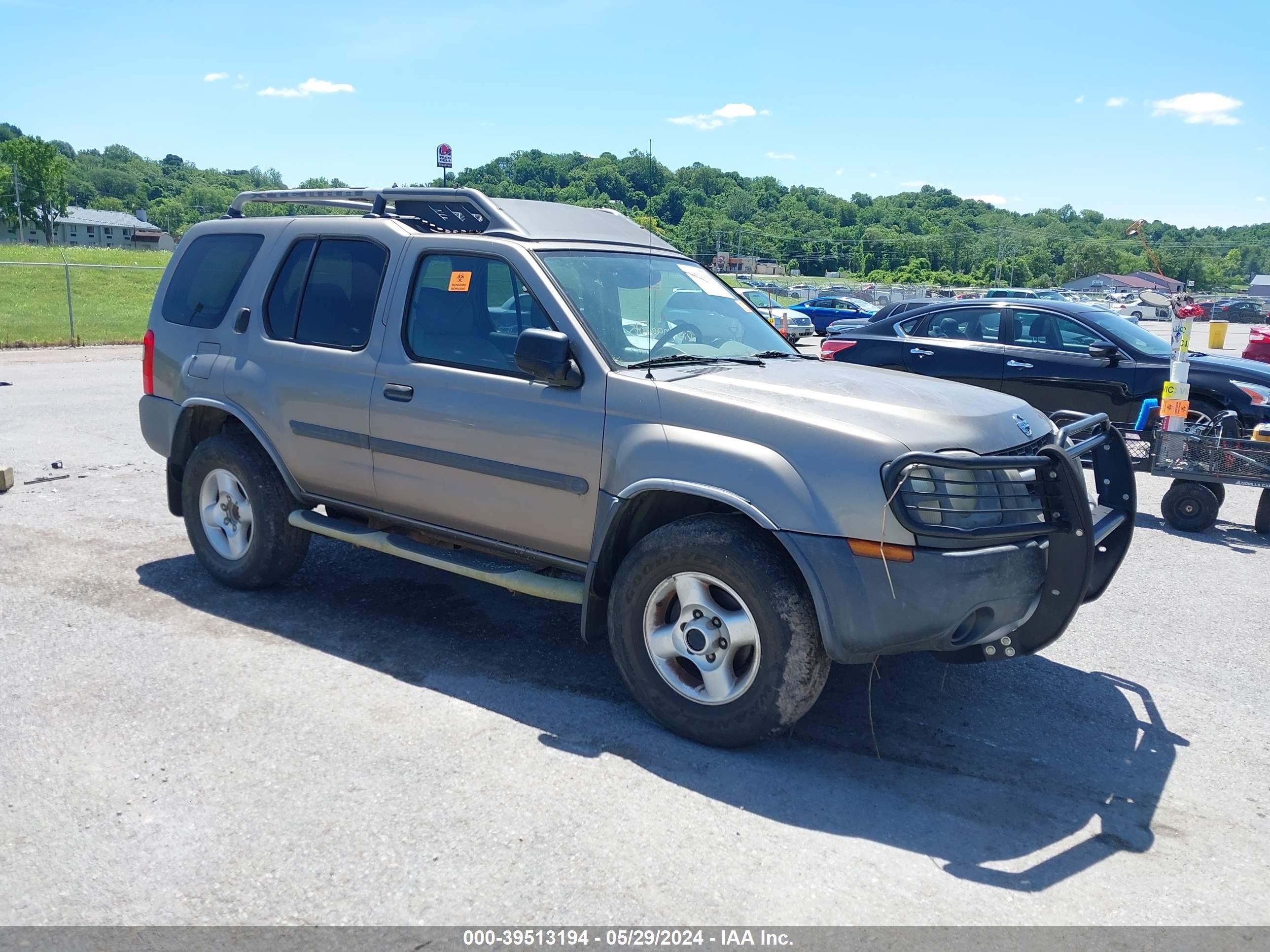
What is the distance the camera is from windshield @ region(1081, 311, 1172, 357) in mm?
10609

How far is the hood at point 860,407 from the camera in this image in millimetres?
3869

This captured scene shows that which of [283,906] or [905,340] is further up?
[905,340]

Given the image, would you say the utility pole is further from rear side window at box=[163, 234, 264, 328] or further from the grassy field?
rear side window at box=[163, 234, 264, 328]

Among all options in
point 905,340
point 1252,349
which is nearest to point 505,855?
point 905,340

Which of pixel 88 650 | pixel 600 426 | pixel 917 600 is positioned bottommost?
pixel 88 650

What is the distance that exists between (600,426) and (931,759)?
1910mm

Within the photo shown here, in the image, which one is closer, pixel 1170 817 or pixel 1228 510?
pixel 1170 817

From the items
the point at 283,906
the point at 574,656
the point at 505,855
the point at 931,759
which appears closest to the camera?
the point at 283,906

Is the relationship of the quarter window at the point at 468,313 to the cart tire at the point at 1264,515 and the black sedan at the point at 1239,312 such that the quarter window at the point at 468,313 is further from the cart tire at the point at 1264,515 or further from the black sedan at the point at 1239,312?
the black sedan at the point at 1239,312

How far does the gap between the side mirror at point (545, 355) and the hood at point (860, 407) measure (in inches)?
16.5

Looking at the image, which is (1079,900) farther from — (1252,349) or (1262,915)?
(1252,349)

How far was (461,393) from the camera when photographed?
475 centimetres

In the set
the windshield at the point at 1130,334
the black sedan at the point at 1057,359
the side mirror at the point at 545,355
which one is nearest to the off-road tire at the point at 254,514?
the side mirror at the point at 545,355

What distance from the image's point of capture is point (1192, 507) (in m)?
8.04
